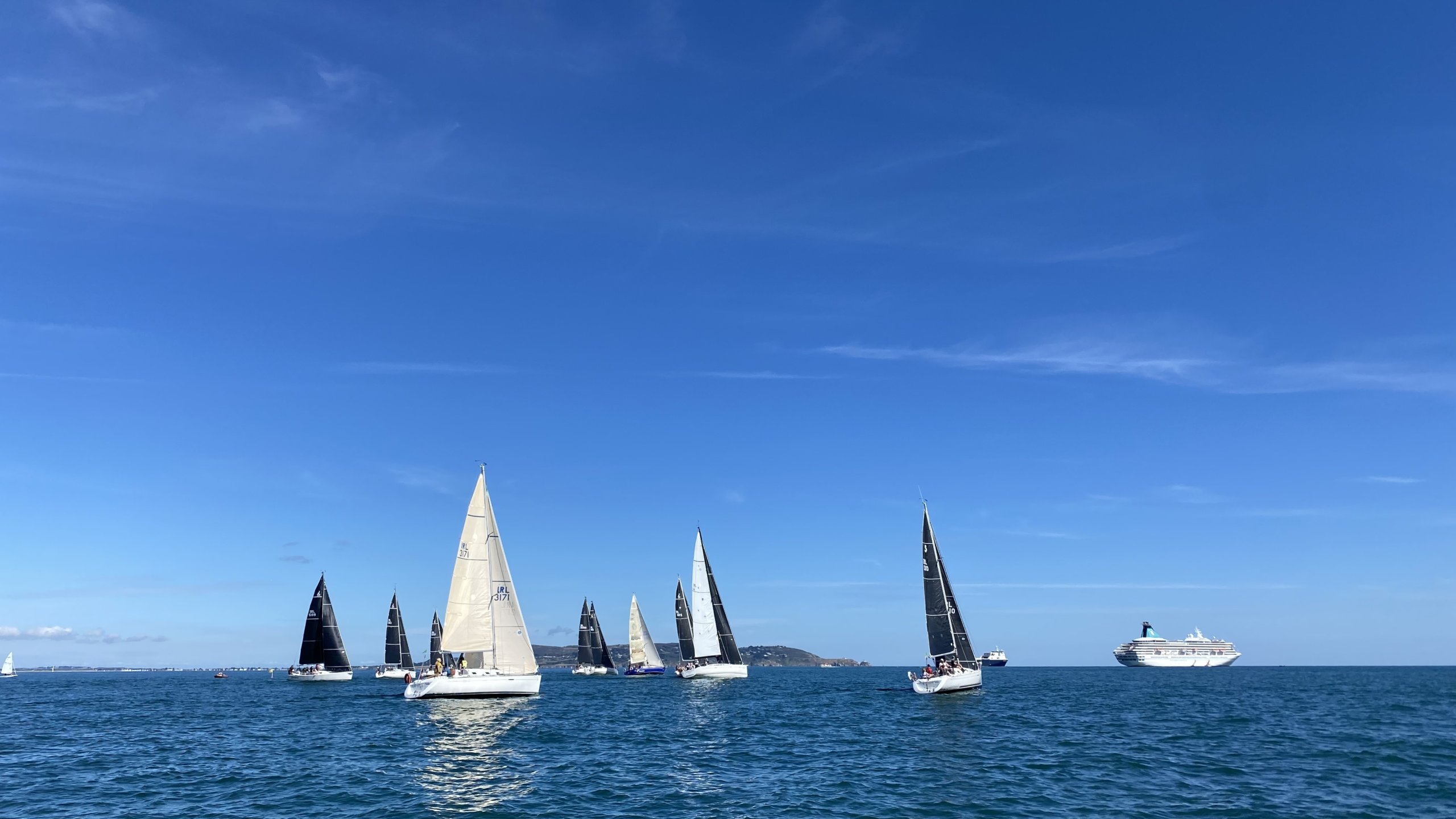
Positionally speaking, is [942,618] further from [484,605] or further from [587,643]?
[587,643]

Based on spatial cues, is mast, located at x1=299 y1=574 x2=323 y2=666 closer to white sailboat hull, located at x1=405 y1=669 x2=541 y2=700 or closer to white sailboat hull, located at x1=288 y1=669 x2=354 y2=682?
white sailboat hull, located at x1=288 y1=669 x2=354 y2=682

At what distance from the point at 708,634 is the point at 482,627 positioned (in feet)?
139

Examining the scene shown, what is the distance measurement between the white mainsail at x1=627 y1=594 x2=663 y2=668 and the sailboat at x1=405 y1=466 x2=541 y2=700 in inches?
3004

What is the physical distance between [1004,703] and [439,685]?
42.1 m

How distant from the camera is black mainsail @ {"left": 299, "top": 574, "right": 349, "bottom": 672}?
10988 centimetres

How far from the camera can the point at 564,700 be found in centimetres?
7338

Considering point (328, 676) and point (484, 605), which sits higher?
point (484, 605)

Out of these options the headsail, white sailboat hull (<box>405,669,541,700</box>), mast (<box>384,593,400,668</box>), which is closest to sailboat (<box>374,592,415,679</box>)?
mast (<box>384,593,400,668</box>)

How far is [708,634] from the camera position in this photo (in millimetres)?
96750

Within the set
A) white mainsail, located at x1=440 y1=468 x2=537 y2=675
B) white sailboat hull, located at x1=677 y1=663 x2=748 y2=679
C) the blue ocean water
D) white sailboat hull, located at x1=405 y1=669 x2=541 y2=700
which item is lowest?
white sailboat hull, located at x1=677 y1=663 x2=748 y2=679

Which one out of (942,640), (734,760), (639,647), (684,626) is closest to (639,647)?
(639,647)

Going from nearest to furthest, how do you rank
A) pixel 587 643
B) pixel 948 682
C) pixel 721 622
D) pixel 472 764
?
pixel 472 764, pixel 948 682, pixel 721 622, pixel 587 643

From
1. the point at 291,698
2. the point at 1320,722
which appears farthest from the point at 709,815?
the point at 291,698

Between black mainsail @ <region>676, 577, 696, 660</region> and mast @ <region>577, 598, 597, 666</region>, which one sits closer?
black mainsail @ <region>676, 577, 696, 660</region>
